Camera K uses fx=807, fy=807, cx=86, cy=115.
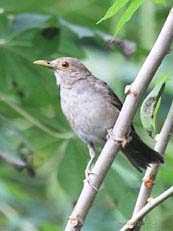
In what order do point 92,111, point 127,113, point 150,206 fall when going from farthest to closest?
1. point 92,111
2. point 127,113
3. point 150,206

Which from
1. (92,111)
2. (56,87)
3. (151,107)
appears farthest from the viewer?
(56,87)

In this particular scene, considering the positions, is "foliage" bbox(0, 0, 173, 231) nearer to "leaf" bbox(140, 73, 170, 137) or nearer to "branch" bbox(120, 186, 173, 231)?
"leaf" bbox(140, 73, 170, 137)

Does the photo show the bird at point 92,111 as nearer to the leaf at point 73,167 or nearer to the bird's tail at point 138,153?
the bird's tail at point 138,153

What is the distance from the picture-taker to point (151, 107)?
2.54m

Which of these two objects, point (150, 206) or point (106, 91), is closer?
point (150, 206)

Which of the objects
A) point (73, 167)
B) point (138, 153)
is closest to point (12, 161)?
point (73, 167)

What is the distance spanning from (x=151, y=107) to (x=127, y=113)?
17 cm

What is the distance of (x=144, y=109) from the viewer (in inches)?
101

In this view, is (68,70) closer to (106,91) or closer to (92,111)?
(106,91)

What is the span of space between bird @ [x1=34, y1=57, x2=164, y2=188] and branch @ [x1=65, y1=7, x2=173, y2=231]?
1.06m

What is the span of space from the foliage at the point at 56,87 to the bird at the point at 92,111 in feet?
0.25

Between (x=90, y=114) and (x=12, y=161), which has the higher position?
(x=90, y=114)

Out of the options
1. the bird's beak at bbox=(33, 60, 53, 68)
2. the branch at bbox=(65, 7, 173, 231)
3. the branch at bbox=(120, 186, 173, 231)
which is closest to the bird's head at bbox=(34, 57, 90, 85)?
the bird's beak at bbox=(33, 60, 53, 68)

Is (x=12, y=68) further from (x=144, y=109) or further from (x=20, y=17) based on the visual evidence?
(x=144, y=109)
